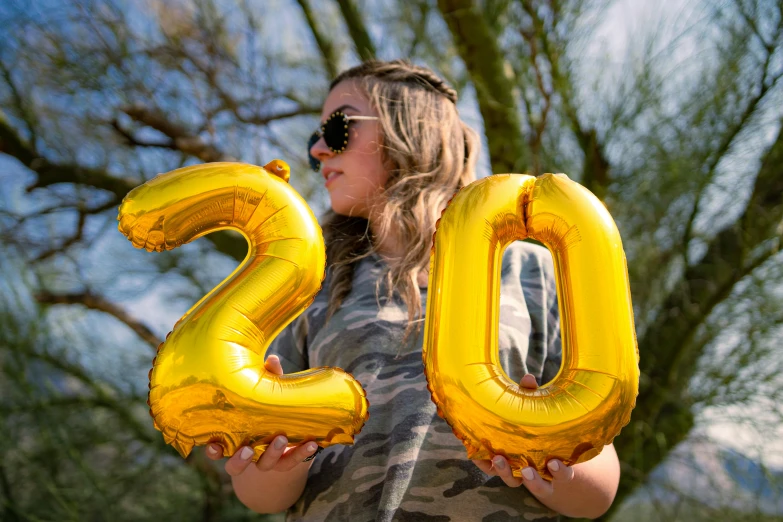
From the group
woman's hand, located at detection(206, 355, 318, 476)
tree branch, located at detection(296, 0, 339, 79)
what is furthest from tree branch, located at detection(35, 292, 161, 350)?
woman's hand, located at detection(206, 355, 318, 476)

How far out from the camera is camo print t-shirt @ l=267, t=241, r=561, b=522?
951 millimetres

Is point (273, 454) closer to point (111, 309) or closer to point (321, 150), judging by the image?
point (321, 150)

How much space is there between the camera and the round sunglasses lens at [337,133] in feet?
3.99

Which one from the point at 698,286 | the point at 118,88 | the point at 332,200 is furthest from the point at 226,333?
the point at 118,88

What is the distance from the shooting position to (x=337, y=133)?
1.22 metres

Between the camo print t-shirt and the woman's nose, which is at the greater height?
the woman's nose

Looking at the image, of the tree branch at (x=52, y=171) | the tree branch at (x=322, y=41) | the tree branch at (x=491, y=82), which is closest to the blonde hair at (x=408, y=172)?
the tree branch at (x=491, y=82)

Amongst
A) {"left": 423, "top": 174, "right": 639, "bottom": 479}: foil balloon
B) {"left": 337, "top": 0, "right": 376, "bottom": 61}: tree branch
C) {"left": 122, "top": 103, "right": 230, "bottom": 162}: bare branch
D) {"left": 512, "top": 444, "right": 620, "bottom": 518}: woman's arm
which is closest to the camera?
{"left": 423, "top": 174, "right": 639, "bottom": 479}: foil balloon

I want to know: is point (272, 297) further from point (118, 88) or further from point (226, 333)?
point (118, 88)

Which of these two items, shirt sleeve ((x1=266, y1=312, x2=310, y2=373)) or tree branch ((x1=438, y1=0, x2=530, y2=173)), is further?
tree branch ((x1=438, y1=0, x2=530, y2=173))

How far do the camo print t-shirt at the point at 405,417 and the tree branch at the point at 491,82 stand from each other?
1128 millimetres

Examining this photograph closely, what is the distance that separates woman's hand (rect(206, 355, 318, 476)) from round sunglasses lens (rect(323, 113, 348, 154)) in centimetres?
54

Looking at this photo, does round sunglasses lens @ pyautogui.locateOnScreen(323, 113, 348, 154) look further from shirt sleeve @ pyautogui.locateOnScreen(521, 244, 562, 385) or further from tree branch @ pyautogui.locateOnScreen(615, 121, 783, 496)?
tree branch @ pyautogui.locateOnScreen(615, 121, 783, 496)

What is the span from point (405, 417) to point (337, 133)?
569 mm
